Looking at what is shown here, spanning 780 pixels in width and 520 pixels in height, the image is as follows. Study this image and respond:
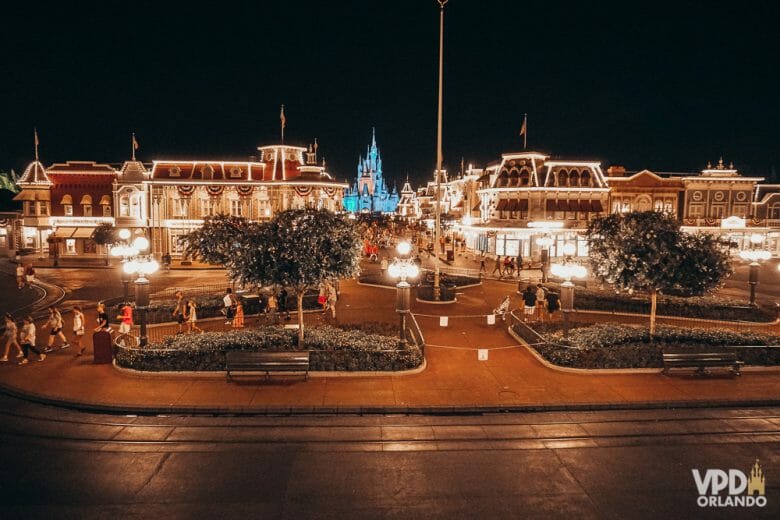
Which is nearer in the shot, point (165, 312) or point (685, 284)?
point (685, 284)

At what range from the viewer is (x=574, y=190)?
1829 inches

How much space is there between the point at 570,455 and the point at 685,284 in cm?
1005

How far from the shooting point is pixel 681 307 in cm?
2300

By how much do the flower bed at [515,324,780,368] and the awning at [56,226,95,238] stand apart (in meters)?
44.8

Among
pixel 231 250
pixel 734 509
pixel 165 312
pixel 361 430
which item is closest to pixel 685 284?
pixel 734 509

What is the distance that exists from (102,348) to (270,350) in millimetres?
4913

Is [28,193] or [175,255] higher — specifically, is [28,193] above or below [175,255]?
above

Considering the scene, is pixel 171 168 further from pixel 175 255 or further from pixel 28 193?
pixel 28 193

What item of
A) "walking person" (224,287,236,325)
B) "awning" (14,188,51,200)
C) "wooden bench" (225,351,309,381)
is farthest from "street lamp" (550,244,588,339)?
"awning" (14,188,51,200)

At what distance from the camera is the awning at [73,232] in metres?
49.4

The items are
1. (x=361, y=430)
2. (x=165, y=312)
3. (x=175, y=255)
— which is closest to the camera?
(x=361, y=430)

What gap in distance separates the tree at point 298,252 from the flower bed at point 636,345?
264 inches

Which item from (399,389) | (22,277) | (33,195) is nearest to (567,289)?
(399,389)

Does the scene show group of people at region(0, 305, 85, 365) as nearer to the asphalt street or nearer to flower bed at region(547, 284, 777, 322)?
the asphalt street
